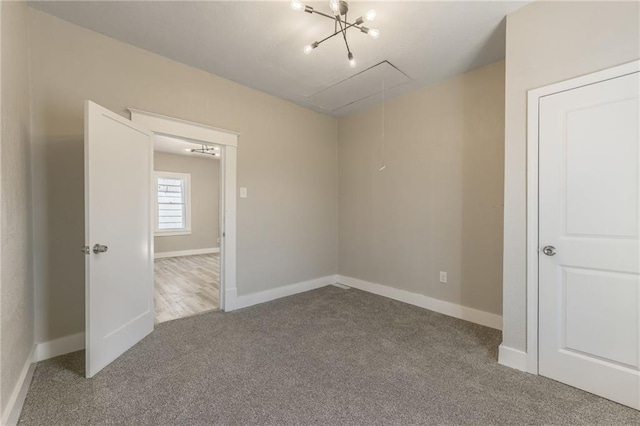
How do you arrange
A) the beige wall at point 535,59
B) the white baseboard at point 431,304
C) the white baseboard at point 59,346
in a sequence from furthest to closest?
the white baseboard at point 431,304, the white baseboard at point 59,346, the beige wall at point 535,59

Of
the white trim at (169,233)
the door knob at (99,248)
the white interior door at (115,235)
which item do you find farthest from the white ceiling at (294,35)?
the white trim at (169,233)

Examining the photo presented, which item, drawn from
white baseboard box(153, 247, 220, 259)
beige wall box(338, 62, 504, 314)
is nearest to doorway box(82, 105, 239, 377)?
beige wall box(338, 62, 504, 314)

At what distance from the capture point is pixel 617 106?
5.62 feet

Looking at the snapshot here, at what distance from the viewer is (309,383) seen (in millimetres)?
1894

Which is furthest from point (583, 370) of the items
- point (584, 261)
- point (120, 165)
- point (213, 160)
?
point (213, 160)

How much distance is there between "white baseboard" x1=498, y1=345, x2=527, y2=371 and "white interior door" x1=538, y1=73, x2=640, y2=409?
109mm

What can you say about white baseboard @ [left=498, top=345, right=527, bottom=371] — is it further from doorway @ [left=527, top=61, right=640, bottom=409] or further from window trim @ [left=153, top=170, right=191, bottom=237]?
window trim @ [left=153, top=170, right=191, bottom=237]

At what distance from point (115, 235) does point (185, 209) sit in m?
5.37

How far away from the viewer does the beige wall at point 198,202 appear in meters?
6.86

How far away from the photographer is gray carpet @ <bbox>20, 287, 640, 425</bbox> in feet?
5.22

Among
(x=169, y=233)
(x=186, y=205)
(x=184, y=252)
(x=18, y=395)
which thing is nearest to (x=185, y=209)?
(x=186, y=205)

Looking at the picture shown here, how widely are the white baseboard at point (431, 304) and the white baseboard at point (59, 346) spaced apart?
319 cm

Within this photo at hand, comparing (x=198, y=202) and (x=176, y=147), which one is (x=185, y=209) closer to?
(x=198, y=202)

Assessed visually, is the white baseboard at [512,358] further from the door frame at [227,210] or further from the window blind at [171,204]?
the window blind at [171,204]
